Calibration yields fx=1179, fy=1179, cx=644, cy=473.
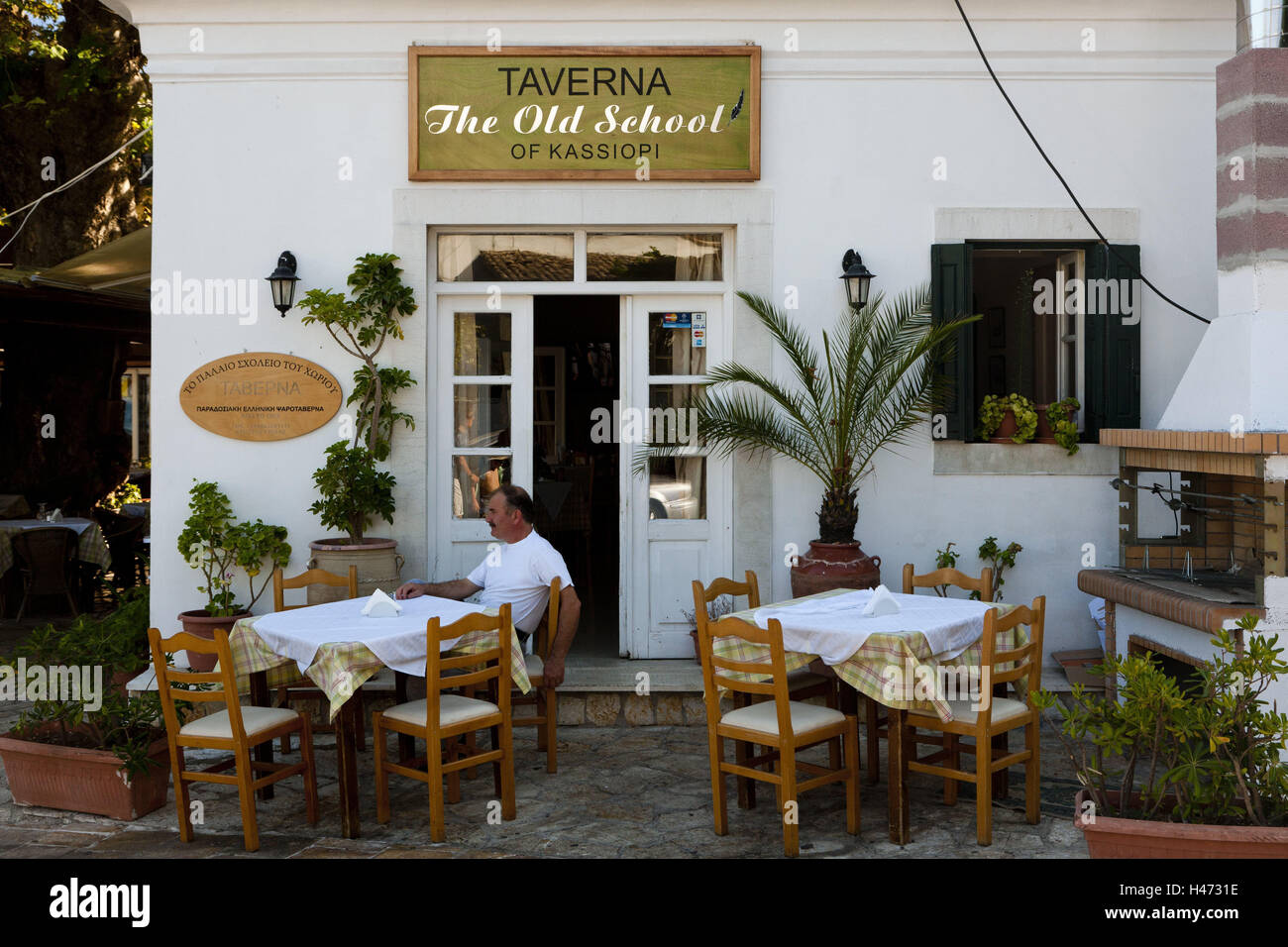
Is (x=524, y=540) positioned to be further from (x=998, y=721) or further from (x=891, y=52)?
(x=891, y=52)

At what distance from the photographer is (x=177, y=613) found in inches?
275

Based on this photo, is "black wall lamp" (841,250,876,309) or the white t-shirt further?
"black wall lamp" (841,250,876,309)

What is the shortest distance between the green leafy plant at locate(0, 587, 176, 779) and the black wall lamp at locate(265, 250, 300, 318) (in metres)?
2.10

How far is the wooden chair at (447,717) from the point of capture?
465 cm

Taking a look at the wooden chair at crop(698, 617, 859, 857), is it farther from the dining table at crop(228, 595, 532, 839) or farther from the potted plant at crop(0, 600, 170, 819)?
the potted plant at crop(0, 600, 170, 819)

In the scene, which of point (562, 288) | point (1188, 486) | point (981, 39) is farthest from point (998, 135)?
point (562, 288)

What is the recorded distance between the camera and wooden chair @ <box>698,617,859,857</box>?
4438mm

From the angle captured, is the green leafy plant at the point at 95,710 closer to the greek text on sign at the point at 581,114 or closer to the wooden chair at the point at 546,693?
the wooden chair at the point at 546,693

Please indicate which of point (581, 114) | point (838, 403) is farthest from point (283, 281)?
point (838, 403)

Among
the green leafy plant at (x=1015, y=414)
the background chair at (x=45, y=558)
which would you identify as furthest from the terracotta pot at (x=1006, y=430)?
the background chair at (x=45, y=558)

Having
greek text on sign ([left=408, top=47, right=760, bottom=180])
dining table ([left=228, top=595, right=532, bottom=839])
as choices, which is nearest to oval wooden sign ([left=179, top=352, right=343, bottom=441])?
greek text on sign ([left=408, top=47, right=760, bottom=180])

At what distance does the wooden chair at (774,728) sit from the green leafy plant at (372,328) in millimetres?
2828

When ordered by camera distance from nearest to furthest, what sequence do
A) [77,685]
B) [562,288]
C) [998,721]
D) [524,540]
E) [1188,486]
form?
[998,721] < [77,685] < [524,540] < [1188,486] < [562,288]

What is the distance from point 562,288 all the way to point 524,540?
190 centimetres
